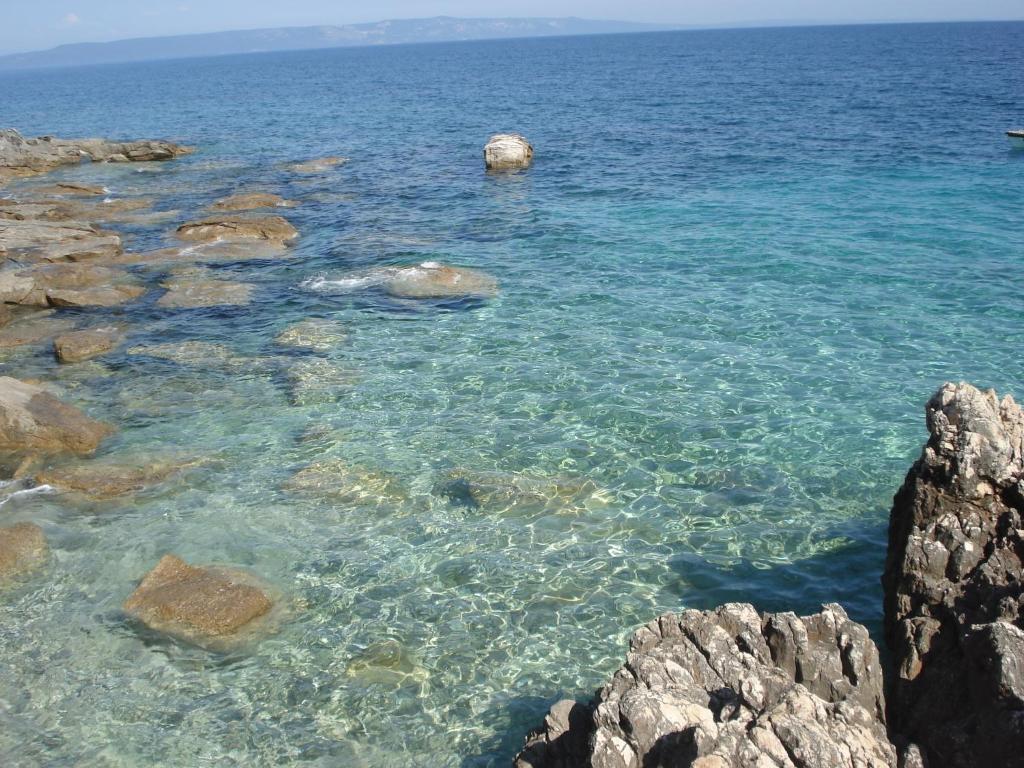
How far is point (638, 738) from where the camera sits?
283 inches

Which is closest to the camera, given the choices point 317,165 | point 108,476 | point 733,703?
point 733,703

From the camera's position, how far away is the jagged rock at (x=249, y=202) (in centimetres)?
3897

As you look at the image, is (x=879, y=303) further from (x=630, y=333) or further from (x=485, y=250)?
(x=485, y=250)

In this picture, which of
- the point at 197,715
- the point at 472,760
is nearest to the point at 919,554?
the point at 472,760

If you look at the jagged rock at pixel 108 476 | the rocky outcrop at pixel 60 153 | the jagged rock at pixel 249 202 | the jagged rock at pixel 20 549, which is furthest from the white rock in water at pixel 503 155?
the jagged rock at pixel 20 549

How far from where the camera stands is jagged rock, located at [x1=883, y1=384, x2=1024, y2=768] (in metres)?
7.80

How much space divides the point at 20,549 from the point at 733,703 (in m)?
12.3

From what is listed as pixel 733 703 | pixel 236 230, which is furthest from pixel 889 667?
pixel 236 230

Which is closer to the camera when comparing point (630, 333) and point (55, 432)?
point (55, 432)

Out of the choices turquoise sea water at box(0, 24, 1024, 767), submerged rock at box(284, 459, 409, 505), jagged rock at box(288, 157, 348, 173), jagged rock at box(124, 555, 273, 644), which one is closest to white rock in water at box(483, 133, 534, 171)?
turquoise sea water at box(0, 24, 1024, 767)

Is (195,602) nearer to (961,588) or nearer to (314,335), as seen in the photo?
(961,588)

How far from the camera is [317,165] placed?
51.8 metres

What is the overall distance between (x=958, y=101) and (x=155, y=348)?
2633 inches

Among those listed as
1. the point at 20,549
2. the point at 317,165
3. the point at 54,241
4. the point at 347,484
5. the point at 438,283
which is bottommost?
the point at 347,484
